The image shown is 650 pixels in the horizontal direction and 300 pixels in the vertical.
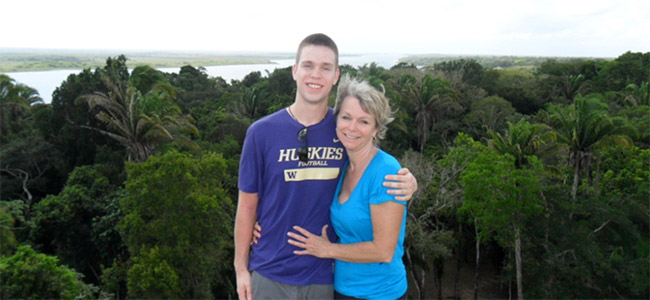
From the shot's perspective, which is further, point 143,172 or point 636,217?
point 636,217

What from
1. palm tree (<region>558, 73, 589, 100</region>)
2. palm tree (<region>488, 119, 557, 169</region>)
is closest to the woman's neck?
palm tree (<region>488, 119, 557, 169</region>)

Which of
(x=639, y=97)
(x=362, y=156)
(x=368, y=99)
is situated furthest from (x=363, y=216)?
(x=639, y=97)

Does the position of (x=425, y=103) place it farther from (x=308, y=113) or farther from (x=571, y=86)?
(x=308, y=113)

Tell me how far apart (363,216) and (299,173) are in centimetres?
51

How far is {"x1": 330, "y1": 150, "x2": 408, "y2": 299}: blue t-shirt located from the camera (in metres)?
2.76

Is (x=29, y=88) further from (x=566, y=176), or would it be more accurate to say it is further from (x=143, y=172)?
(x=566, y=176)

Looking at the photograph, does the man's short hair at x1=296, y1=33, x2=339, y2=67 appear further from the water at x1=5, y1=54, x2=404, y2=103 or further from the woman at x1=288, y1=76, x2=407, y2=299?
the water at x1=5, y1=54, x2=404, y2=103

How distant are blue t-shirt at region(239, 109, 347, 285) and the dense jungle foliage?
338 inches

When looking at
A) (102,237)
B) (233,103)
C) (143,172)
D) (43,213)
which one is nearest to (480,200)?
(143,172)

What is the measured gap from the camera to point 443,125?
114ft

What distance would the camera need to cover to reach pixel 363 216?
279 cm

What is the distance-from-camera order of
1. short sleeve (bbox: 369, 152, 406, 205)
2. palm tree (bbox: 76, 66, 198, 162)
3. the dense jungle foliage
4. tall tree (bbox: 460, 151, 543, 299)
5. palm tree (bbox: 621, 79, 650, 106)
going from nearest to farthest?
short sleeve (bbox: 369, 152, 406, 205)
the dense jungle foliage
tall tree (bbox: 460, 151, 543, 299)
palm tree (bbox: 76, 66, 198, 162)
palm tree (bbox: 621, 79, 650, 106)

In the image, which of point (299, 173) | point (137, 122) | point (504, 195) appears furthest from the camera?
point (137, 122)

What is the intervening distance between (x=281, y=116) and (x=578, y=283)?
17105 millimetres
